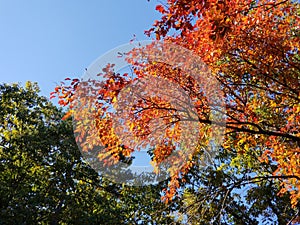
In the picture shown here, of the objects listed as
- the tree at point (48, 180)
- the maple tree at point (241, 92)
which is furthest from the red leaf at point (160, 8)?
the tree at point (48, 180)

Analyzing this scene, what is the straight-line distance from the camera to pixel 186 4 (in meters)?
5.01

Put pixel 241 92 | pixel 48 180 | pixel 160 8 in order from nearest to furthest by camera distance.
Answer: pixel 160 8 → pixel 241 92 → pixel 48 180

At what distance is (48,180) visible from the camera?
15773 millimetres

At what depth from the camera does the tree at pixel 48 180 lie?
45.2ft

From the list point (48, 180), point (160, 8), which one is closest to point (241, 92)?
point (160, 8)

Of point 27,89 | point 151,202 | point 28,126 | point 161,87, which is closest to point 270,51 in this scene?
point 161,87

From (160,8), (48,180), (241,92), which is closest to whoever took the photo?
(160,8)

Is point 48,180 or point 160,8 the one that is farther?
point 48,180

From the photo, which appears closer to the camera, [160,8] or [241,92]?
[160,8]

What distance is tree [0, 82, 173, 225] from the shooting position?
13.8 m

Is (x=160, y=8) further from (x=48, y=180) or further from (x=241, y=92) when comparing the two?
(x=48, y=180)

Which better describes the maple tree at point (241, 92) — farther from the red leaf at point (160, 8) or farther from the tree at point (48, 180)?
the tree at point (48, 180)

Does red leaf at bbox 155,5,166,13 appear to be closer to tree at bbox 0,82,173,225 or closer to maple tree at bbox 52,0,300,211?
maple tree at bbox 52,0,300,211

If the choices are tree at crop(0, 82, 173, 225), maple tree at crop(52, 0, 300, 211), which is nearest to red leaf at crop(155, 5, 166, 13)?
maple tree at crop(52, 0, 300, 211)
